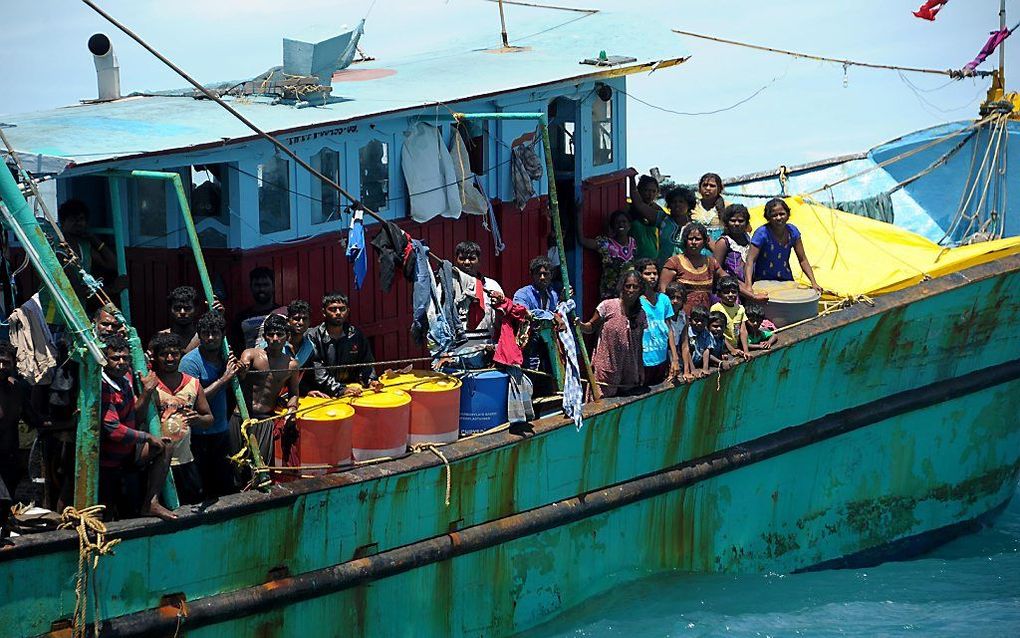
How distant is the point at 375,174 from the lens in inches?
374

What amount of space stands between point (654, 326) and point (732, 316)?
700 millimetres

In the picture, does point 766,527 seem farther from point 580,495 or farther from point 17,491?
point 17,491

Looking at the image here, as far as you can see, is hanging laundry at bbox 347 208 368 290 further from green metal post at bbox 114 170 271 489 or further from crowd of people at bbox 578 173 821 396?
crowd of people at bbox 578 173 821 396

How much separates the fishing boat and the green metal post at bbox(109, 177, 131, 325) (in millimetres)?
28

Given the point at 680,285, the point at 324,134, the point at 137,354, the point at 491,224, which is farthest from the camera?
the point at 491,224

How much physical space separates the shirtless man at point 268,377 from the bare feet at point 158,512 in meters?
0.74

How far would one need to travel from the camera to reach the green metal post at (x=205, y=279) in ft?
25.3

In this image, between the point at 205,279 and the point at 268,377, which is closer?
the point at 205,279

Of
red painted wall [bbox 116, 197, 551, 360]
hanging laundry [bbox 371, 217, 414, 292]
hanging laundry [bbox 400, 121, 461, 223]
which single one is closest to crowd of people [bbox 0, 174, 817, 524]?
red painted wall [bbox 116, 197, 551, 360]

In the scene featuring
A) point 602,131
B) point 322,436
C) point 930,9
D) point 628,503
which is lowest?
point 628,503

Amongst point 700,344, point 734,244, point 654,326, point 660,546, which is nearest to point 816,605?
point 660,546

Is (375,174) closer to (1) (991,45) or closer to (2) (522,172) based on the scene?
(2) (522,172)

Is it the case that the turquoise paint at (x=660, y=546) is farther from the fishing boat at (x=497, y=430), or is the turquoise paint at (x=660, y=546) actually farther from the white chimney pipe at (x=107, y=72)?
the white chimney pipe at (x=107, y=72)

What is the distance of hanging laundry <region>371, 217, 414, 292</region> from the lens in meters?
8.59
